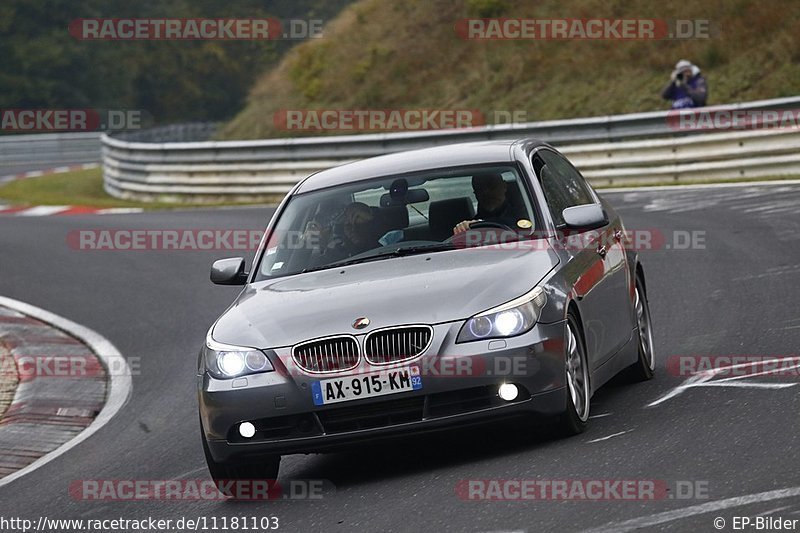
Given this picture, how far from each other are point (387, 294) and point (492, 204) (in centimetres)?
127

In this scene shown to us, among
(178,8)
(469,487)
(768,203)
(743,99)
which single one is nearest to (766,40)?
(743,99)

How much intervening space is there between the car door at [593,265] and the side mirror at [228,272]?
1743 millimetres

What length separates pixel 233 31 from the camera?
8519 cm

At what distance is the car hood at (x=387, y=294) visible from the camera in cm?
682

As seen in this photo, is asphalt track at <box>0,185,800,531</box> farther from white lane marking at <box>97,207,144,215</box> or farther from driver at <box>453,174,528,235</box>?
white lane marking at <box>97,207,144,215</box>

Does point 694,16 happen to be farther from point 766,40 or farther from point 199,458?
point 199,458

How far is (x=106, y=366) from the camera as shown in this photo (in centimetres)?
1190

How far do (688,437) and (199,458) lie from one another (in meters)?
2.83

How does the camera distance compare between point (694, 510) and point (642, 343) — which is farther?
point (642, 343)
